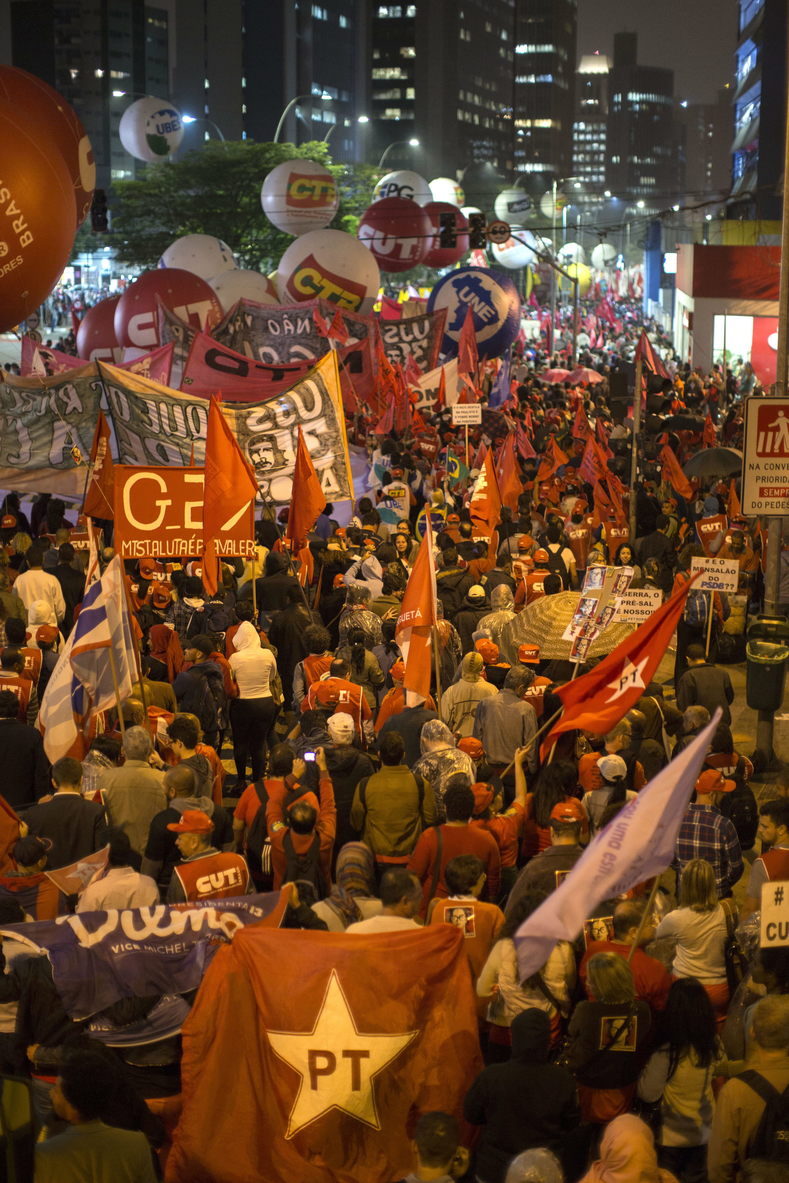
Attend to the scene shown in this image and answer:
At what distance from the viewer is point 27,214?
15094mm

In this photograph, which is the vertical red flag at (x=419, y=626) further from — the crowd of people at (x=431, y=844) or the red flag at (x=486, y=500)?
the red flag at (x=486, y=500)

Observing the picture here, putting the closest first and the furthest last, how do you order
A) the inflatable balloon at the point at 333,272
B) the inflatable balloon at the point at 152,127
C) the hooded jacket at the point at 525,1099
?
the hooded jacket at the point at 525,1099, the inflatable balloon at the point at 333,272, the inflatable balloon at the point at 152,127

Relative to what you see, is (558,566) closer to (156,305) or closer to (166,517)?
(166,517)

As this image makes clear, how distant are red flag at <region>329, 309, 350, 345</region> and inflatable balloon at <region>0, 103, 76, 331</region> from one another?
10025 millimetres

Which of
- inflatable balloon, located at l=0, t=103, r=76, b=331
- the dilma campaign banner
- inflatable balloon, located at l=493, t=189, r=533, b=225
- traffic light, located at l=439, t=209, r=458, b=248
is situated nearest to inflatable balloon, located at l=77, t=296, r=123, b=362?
traffic light, located at l=439, t=209, r=458, b=248

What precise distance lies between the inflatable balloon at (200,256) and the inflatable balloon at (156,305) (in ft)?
21.3

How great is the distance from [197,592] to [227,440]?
131cm

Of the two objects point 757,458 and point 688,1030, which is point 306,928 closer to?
point 688,1030

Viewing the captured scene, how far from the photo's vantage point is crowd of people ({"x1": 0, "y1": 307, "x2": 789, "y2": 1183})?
16.6ft

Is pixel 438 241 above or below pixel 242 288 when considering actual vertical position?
above

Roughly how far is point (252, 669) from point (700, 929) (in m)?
4.69

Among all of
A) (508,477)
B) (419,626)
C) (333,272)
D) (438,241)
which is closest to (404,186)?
(438,241)

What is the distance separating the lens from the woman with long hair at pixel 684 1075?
5.47m

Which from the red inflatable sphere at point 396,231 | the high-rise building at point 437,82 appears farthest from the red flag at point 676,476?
the high-rise building at point 437,82
